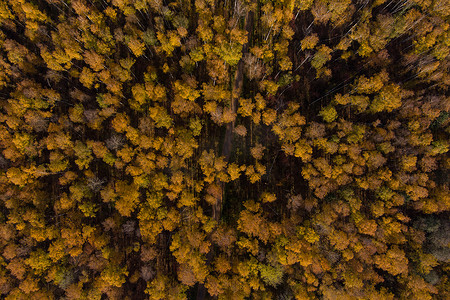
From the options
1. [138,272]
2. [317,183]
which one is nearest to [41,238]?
A: [138,272]

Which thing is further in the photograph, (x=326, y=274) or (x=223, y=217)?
(x=223, y=217)

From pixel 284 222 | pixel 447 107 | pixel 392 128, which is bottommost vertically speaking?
pixel 284 222

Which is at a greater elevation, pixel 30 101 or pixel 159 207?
pixel 30 101

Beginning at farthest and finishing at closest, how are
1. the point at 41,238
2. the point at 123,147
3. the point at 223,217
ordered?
the point at 223,217
the point at 123,147
the point at 41,238

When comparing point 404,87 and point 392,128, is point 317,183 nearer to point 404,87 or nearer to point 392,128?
point 392,128

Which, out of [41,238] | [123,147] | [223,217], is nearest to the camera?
[41,238]

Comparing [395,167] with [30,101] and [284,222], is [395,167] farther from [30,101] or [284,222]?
[30,101]
